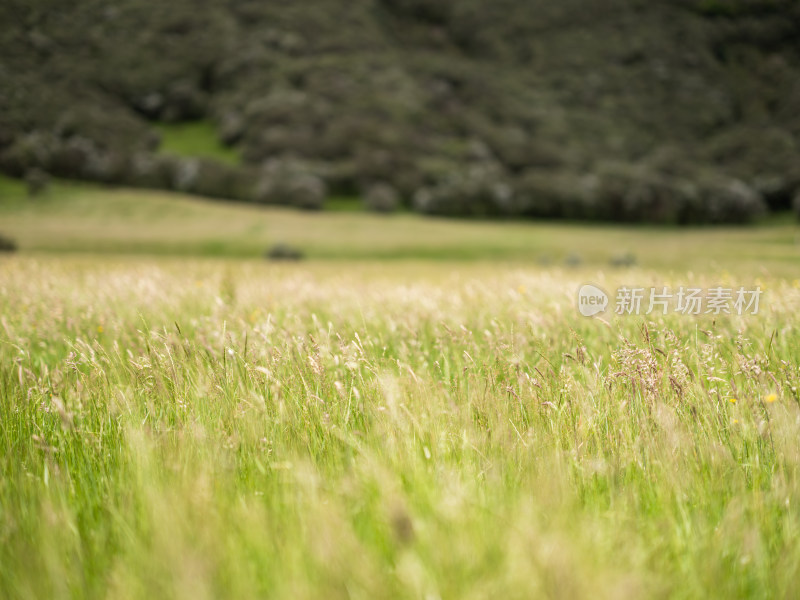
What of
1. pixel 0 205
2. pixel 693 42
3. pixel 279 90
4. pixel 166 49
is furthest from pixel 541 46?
pixel 0 205

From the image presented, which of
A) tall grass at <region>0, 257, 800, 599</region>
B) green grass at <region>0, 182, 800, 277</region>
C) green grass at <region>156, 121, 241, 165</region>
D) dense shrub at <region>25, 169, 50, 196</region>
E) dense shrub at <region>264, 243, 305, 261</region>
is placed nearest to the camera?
tall grass at <region>0, 257, 800, 599</region>

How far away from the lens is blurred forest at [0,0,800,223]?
324 ft

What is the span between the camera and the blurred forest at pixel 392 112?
9881cm

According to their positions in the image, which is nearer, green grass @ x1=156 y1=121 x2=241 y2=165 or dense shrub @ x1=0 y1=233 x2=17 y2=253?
dense shrub @ x1=0 y1=233 x2=17 y2=253

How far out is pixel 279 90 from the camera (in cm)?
14562

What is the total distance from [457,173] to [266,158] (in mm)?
51414

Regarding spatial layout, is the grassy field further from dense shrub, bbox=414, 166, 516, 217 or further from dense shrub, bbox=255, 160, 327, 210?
dense shrub, bbox=414, 166, 516, 217

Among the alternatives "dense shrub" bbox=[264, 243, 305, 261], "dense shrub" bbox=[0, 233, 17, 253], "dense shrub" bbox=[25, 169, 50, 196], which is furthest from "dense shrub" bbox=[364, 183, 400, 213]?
"dense shrub" bbox=[0, 233, 17, 253]

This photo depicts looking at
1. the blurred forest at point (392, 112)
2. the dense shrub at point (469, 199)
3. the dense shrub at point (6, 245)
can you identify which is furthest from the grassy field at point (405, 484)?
the dense shrub at point (469, 199)

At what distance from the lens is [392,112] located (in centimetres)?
14400

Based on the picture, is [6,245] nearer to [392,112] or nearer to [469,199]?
[469,199]

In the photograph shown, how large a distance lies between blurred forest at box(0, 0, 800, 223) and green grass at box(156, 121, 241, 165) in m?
1.44

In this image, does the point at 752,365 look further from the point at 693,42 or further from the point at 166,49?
the point at 693,42

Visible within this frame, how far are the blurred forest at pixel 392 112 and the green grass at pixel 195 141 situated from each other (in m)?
1.44
